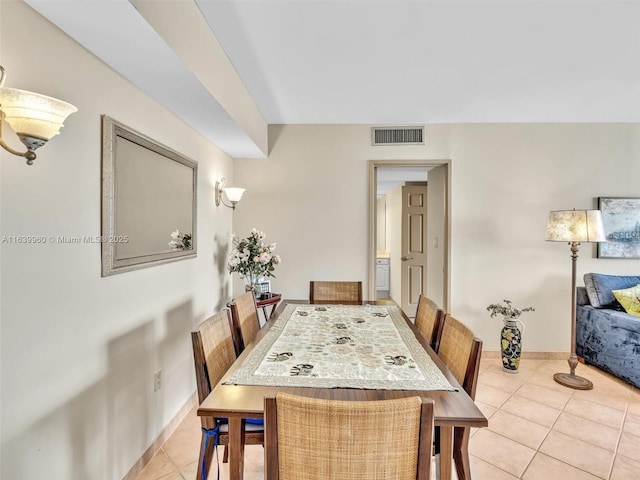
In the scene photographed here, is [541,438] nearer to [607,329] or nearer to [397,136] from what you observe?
[607,329]

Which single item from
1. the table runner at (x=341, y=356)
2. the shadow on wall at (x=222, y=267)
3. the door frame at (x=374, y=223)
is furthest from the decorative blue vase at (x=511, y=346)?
the shadow on wall at (x=222, y=267)

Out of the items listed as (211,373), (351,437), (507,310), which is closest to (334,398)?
(351,437)

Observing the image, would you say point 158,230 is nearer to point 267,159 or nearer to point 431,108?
point 267,159

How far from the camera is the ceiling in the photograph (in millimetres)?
1455

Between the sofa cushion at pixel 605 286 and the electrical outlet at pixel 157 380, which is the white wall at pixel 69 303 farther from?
the sofa cushion at pixel 605 286

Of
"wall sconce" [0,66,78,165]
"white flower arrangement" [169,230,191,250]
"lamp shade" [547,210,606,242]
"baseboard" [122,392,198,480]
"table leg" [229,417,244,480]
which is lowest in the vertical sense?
"baseboard" [122,392,198,480]

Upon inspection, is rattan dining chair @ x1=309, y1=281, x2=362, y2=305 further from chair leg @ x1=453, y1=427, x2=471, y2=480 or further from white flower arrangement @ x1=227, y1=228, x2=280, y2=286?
chair leg @ x1=453, y1=427, x2=471, y2=480

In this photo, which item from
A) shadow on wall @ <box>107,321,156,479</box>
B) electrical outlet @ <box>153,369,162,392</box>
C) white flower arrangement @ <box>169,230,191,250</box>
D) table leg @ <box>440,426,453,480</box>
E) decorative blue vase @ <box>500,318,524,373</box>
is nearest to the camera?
table leg @ <box>440,426,453,480</box>

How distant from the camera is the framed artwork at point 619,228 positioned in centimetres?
327

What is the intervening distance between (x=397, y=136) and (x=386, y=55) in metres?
1.36

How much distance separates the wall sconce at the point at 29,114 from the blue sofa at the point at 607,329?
13.0 feet

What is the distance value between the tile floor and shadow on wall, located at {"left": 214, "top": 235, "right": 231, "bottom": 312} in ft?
3.44

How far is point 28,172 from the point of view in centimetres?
110

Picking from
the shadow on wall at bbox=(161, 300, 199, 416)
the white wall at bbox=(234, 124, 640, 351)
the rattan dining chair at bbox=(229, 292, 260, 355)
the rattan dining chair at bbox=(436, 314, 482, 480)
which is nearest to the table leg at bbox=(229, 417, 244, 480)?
the rattan dining chair at bbox=(229, 292, 260, 355)
